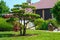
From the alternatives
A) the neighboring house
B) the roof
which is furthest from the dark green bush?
the roof

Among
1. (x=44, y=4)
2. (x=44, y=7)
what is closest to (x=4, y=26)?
(x=44, y=7)

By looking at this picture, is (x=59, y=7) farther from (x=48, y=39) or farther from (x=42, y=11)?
(x=42, y=11)

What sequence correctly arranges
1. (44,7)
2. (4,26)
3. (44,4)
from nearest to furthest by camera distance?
(4,26), (44,7), (44,4)

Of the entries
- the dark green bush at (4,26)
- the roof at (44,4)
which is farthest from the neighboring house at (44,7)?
the dark green bush at (4,26)

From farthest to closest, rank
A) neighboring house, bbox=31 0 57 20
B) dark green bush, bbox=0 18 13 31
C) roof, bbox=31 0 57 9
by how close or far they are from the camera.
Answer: roof, bbox=31 0 57 9, neighboring house, bbox=31 0 57 20, dark green bush, bbox=0 18 13 31

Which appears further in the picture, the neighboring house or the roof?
the roof

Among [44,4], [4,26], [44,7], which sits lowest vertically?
[4,26]

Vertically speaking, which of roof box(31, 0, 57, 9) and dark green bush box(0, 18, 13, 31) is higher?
roof box(31, 0, 57, 9)

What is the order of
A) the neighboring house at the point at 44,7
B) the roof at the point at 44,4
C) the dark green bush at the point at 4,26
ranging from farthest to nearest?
1. the roof at the point at 44,4
2. the neighboring house at the point at 44,7
3. the dark green bush at the point at 4,26

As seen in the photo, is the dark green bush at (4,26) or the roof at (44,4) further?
the roof at (44,4)

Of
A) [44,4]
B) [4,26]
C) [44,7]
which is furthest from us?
[44,4]

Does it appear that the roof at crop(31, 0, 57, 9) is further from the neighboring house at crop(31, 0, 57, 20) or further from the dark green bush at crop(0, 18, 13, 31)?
the dark green bush at crop(0, 18, 13, 31)

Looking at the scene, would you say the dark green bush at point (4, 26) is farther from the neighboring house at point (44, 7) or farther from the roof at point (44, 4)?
the roof at point (44, 4)

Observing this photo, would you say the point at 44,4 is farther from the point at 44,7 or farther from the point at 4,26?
the point at 4,26
